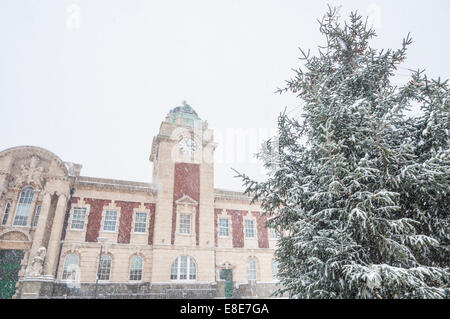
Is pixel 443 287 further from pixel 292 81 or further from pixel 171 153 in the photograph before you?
pixel 171 153

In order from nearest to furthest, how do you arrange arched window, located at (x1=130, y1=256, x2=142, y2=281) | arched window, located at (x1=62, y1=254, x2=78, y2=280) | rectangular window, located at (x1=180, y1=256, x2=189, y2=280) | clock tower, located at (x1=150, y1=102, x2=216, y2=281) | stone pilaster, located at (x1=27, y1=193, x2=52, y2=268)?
stone pilaster, located at (x1=27, y1=193, x2=52, y2=268), arched window, located at (x1=62, y1=254, x2=78, y2=280), arched window, located at (x1=130, y1=256, x2=142, y2=281), rectangular window, located at (x1=180, y1=256, x2=189, y2=280), clock tower, located at (x1=150, y1=102, x2=216, y2=281)

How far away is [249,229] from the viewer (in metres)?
25.0

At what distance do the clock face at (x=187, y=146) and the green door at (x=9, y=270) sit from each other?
14.2 metres

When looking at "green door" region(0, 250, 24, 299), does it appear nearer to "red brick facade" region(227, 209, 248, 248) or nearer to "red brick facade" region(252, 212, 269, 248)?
"red brick facade" region(227, 209, 248, 248)

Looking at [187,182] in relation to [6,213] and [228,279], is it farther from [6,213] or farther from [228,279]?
[6,213]

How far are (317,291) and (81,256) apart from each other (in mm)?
18654

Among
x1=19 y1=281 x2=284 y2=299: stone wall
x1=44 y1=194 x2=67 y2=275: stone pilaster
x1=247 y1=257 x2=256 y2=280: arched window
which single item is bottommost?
x1=19 y1=281 x2=284 y2=299: stone wall

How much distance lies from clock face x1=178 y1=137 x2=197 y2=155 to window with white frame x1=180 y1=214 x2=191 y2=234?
19.1ft

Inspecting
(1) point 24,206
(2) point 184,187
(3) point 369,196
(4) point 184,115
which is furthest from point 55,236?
(3) point 369,196

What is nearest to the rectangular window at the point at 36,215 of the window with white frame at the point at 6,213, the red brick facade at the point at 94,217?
the window with white frame at the point at 6,213

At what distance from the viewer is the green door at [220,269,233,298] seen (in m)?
22.4

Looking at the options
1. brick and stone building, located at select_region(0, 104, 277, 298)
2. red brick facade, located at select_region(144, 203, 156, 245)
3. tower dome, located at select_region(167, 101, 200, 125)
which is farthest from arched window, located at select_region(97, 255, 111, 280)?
tower dome, located at select_region(167, 101, 200, 125)
